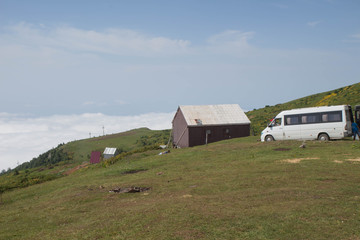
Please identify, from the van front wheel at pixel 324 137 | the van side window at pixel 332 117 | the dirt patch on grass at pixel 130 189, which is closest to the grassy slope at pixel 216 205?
the dirt patch on grass at pixel 130 189

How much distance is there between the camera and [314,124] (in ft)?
105

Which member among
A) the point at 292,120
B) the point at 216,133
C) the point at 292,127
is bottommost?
the point at 216,133

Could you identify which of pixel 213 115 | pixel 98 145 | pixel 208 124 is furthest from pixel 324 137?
pixel 98 145

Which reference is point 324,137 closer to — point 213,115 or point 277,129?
point 277,129

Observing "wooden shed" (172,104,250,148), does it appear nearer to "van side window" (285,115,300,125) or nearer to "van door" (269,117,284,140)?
"van door" (269,117,284,140)

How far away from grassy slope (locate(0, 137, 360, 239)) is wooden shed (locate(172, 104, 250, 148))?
21.0m

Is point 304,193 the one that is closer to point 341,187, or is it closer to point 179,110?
point 341,187

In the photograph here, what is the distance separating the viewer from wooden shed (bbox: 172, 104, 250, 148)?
46.9 metres

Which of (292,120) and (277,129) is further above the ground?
(292,120)

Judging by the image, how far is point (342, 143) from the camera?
29453 mm

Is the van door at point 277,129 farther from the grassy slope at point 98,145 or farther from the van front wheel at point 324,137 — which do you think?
the grassy slope at point 98,145

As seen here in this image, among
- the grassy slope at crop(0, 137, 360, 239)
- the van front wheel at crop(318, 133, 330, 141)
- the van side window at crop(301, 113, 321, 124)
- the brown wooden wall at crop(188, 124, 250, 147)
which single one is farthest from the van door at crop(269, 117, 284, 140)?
the brown wooden wall at crop(188, 124, 250, 147)

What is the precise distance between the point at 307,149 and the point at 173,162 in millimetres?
11391

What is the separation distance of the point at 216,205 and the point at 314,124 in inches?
846
